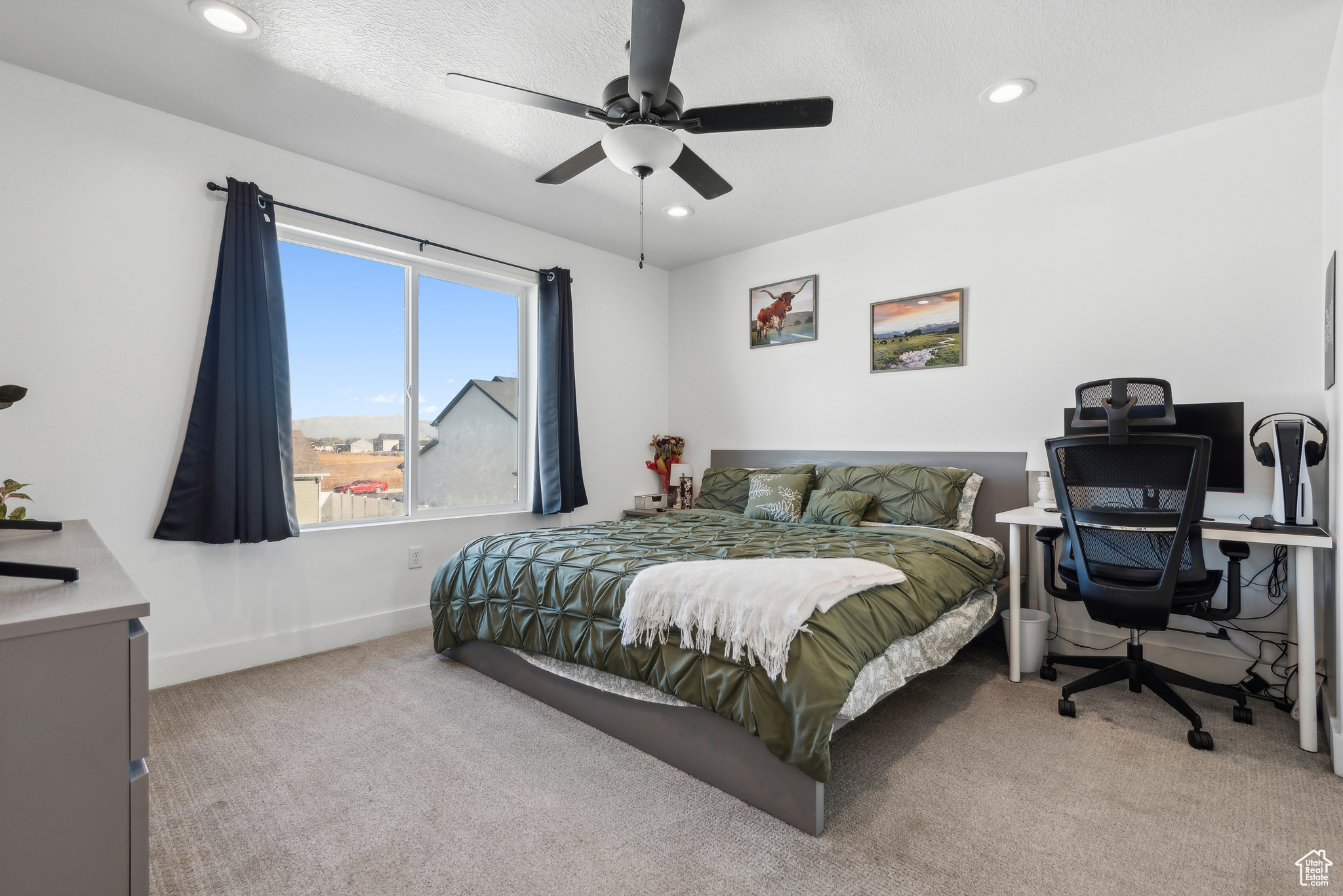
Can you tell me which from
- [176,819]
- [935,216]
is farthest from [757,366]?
[176,819]

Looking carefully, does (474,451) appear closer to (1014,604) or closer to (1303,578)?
(1014,604)

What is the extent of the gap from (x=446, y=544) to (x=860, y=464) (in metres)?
2.71

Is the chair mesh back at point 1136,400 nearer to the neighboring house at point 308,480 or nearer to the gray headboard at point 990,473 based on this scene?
the gray headboard at point 990,473

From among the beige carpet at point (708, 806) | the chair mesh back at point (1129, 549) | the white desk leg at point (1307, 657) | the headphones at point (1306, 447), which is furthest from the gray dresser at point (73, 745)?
the headphones at point (1306, 447)

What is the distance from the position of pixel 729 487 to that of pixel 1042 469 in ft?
6.28

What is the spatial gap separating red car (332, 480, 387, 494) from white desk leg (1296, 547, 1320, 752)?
421cm

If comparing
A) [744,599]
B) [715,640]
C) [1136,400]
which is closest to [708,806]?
[715,640]

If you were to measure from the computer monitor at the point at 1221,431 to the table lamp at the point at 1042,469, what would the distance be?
434mm

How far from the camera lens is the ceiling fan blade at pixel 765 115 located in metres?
2.09

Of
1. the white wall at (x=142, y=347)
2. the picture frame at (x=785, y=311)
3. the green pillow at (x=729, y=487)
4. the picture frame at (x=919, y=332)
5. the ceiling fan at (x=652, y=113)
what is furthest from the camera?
the picture frame at (x=785, y=311)

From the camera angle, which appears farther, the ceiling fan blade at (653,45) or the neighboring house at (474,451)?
the neighboring house at (474,451)

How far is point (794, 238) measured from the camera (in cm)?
443

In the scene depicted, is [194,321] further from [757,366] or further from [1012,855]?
[1012,855]

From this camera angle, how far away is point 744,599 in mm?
1851
